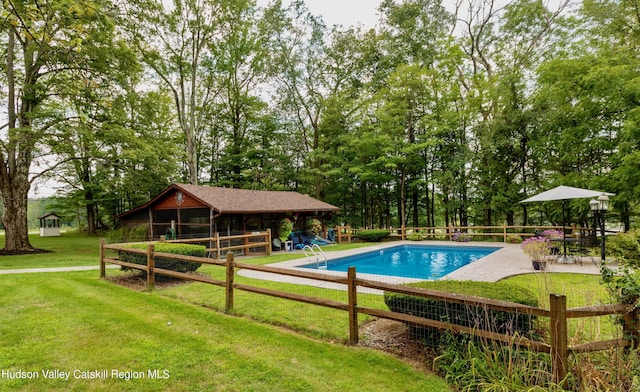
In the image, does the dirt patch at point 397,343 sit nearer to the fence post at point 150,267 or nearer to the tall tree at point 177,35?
the fence post at point 150,267

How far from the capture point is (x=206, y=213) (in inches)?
527

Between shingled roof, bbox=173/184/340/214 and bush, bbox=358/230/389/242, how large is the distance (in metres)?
2.45

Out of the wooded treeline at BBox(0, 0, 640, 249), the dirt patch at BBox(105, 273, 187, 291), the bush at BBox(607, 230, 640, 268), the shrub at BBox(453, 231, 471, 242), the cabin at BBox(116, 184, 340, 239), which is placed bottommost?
the shrub at BBox(453, 231, 471, 242)

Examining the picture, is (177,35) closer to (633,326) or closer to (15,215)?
(15,215)

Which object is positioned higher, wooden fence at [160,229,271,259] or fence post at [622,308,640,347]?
fence post at [622,308,640,347]

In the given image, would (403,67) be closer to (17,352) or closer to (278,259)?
(278,259)

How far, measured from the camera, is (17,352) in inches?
145

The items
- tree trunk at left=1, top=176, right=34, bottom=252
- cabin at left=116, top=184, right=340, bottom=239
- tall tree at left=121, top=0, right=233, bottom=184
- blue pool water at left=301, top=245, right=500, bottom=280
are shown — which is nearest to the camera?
blue pool water at left=301, top=245, right=500, bottom=280

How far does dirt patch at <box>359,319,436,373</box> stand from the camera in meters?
3.49

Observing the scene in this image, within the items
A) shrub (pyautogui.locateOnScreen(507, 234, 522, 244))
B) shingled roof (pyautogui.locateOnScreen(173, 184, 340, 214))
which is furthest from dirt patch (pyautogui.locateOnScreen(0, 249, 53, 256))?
shrub (pyautogui.locateOnScreen(507, 234, 522, 244))

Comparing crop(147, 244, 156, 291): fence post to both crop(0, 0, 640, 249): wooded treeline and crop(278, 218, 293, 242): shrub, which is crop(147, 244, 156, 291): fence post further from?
crop(278, 218, 293, 242): shrub

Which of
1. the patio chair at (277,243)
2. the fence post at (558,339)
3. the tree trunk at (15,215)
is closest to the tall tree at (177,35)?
the tree trunk at (15,215)

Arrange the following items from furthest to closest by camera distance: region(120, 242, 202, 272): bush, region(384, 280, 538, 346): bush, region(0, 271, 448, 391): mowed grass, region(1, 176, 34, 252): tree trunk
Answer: region(1, 176, 34, 252): tree trunk → region(120, 242, 202, 272): bush → region(384, 280, 538, 346): bush → region(0, 271, 448, 391): mowed grass

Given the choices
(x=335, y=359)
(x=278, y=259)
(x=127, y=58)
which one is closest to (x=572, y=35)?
(x=278, y=259)
